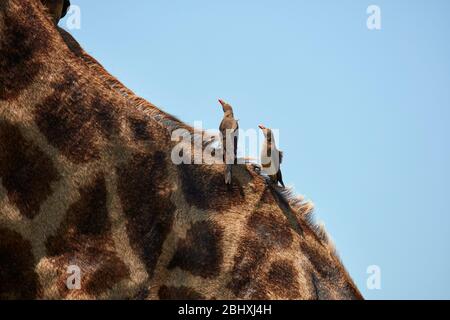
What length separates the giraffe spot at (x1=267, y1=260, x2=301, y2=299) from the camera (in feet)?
56.9

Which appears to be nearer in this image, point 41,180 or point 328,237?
point 41,180

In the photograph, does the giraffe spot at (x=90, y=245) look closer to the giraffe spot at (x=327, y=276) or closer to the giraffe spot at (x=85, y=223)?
the giraffe spot at (x=85, y=223)

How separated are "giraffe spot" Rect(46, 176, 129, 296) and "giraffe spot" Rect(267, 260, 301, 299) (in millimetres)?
2746

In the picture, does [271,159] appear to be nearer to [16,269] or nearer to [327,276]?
[327,276]

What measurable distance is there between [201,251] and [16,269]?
11.2ft

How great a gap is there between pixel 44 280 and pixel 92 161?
8.25 feet

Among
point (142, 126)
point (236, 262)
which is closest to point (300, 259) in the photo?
point (236, 262)

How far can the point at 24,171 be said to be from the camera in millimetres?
17328

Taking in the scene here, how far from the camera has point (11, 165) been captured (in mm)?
17234

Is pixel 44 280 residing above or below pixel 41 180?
below

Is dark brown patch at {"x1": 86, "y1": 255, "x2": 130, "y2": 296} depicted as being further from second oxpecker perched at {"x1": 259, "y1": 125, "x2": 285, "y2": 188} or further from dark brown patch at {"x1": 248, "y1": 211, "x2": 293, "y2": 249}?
second oxpecker perched at {"x1": 259, "y1": 125, "x2": 285, "y2": 188}
